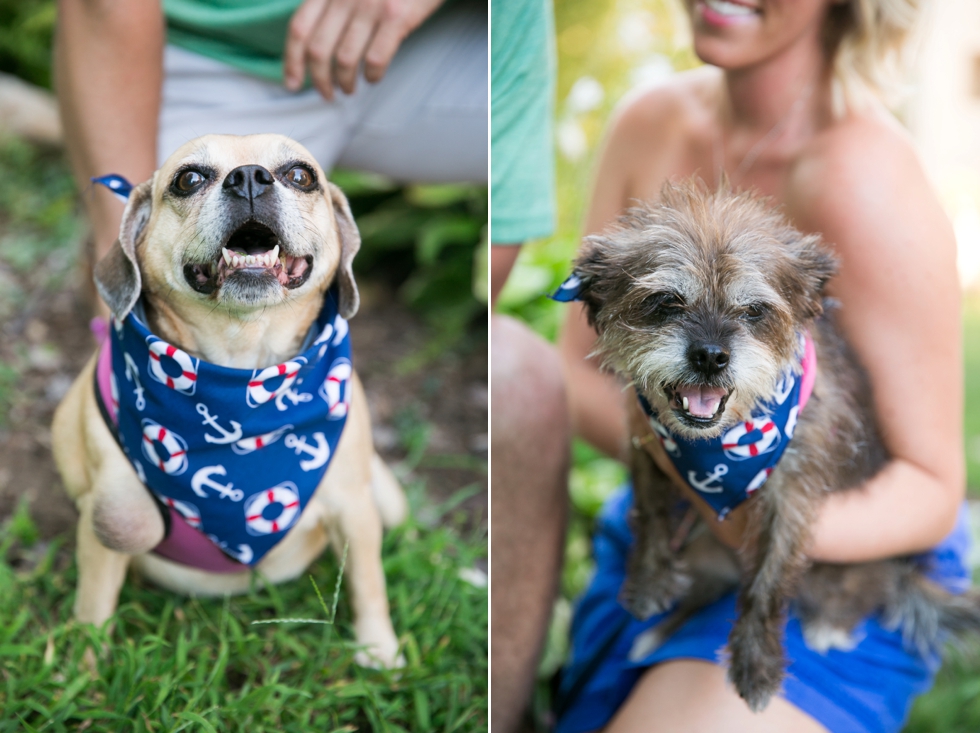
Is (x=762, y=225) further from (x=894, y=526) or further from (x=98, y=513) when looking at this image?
(x=98, y=513)

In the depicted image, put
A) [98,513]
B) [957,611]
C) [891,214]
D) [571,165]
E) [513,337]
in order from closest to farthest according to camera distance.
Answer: [98,513] < [891,214] < [957,611] < [513,337] < [571,165]

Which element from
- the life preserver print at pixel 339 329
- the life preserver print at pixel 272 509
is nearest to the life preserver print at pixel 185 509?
the life preserver print at pixel 272 509

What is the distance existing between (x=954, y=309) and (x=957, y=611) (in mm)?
892

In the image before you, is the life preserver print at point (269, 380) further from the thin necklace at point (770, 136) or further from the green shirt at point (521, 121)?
the thin necklace at point (770, 136)

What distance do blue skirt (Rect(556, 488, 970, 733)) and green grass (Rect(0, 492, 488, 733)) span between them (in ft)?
1.52

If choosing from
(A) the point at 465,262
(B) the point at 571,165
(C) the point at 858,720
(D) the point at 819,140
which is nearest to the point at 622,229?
(D) the point at 819,140

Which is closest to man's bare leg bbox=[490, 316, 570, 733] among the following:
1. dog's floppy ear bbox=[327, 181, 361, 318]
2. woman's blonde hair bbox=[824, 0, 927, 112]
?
dog's floppy ear bbox=[327, 181, 361, 318]

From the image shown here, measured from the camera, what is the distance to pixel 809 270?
1.38m

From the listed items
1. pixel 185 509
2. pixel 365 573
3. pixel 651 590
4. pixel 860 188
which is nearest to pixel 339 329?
pixel 185 509

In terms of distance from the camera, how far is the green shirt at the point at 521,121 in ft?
6.00

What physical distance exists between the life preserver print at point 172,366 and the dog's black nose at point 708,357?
92 cm

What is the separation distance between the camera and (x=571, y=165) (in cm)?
341

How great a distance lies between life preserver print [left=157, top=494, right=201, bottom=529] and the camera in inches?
65.3

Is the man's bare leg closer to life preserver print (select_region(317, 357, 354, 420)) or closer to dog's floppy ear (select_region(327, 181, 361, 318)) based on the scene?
life preserver print (select_region(317, 357, 354, 420))
